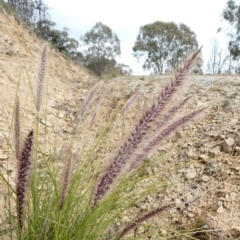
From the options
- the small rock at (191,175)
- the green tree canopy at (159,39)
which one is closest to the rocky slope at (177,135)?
the small rock at (191,175)

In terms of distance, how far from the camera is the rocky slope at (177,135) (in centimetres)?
215

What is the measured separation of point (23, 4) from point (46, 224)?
67.6 feet

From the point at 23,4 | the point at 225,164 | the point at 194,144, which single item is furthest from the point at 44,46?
the point at 23,4

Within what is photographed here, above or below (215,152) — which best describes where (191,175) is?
below

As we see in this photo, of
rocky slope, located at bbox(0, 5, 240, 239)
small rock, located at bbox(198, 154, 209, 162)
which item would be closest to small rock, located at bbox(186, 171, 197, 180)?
rocky slope, located at bbox(0, 5, 240, 239)

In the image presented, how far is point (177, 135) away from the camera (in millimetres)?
3586

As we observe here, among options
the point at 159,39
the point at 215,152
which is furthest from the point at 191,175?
the point at 159,39

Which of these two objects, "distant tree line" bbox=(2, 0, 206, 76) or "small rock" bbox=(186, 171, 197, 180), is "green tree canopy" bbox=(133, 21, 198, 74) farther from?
"small rock" bbox=(186, 171, 197, 180)

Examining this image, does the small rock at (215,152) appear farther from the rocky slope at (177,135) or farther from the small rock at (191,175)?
the small rock at (191,175)

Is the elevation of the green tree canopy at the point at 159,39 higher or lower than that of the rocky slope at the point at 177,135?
higher

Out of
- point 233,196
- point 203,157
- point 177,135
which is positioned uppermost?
point 177,135

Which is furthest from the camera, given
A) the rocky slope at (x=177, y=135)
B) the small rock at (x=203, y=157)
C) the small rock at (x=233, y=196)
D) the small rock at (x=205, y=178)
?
the small rock at (x=203, y=157)

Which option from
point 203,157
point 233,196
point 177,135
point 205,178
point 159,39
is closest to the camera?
point 233,196

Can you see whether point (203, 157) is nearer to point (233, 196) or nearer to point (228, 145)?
point (228, 145)
